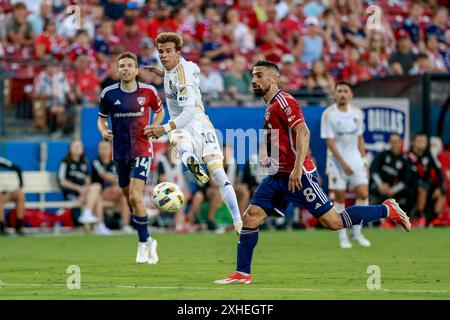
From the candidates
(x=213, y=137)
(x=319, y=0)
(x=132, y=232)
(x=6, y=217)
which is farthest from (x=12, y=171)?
(x=319, y=0)

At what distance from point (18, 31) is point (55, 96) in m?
2.06

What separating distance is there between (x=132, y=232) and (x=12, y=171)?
8.93 ft

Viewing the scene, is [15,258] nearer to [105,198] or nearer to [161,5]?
[105,198]

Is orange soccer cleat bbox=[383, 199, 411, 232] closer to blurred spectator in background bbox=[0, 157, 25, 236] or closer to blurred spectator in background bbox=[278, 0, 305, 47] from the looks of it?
blurred spectator in background bbox=[0, 157, 25, 236]

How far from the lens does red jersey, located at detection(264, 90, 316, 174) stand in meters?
12.1

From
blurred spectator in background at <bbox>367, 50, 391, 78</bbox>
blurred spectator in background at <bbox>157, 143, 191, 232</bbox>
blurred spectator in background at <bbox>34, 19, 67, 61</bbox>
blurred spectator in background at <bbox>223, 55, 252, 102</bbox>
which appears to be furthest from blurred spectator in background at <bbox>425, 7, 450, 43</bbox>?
blurred spectator in background at <bbox>34, 19, 67, 61</bbox>

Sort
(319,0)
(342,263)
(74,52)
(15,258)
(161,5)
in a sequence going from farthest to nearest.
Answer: (319,0) → (161,5) → (74,52) → (15,258) → (342,263)

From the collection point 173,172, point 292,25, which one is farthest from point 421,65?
point 173,172

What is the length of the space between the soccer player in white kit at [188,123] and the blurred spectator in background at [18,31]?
940 cm

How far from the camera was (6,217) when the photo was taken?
22766mm

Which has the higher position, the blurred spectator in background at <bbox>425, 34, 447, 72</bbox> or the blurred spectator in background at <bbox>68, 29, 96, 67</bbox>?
the blurred spectator in background at <bbox>425, 34, 447, 72</bbox>

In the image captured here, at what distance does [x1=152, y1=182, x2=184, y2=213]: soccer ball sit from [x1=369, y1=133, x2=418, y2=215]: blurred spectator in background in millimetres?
9582

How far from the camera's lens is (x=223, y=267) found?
1470 cm

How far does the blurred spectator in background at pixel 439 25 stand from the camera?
30750mm
